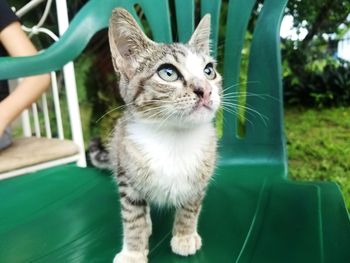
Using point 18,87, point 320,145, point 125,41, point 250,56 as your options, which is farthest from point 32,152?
point 320,145

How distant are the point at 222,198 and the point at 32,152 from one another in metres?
0.61

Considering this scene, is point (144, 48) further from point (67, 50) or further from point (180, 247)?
point (180, 247)

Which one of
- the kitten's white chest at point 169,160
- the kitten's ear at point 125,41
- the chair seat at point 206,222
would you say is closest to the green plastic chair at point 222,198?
the chair seat at point 206,222

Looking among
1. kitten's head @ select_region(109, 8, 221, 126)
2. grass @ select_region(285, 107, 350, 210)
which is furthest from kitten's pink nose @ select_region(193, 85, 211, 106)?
grass @ select_region(285, 107, 350, 210)

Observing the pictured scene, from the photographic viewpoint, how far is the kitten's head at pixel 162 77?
76cm

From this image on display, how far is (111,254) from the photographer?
83 cm

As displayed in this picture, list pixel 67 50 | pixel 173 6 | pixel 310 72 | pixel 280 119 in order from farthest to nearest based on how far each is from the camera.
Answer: pixel 310 72, pixel 173 6, pixel 280 119, pixel 67 50

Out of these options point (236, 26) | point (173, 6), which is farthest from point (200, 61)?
point (173, 6)

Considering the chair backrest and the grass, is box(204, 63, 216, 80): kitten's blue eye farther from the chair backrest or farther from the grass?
A: the grass

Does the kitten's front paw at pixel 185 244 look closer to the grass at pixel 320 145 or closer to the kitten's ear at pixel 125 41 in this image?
the kitten's ear at pixel 125 41

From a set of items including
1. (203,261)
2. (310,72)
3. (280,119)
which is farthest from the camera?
(310,72)

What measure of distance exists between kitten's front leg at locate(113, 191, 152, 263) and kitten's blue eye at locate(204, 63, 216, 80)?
29cm

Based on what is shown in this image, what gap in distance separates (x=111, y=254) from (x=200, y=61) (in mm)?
420

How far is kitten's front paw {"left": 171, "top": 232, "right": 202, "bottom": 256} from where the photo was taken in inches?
31.6
